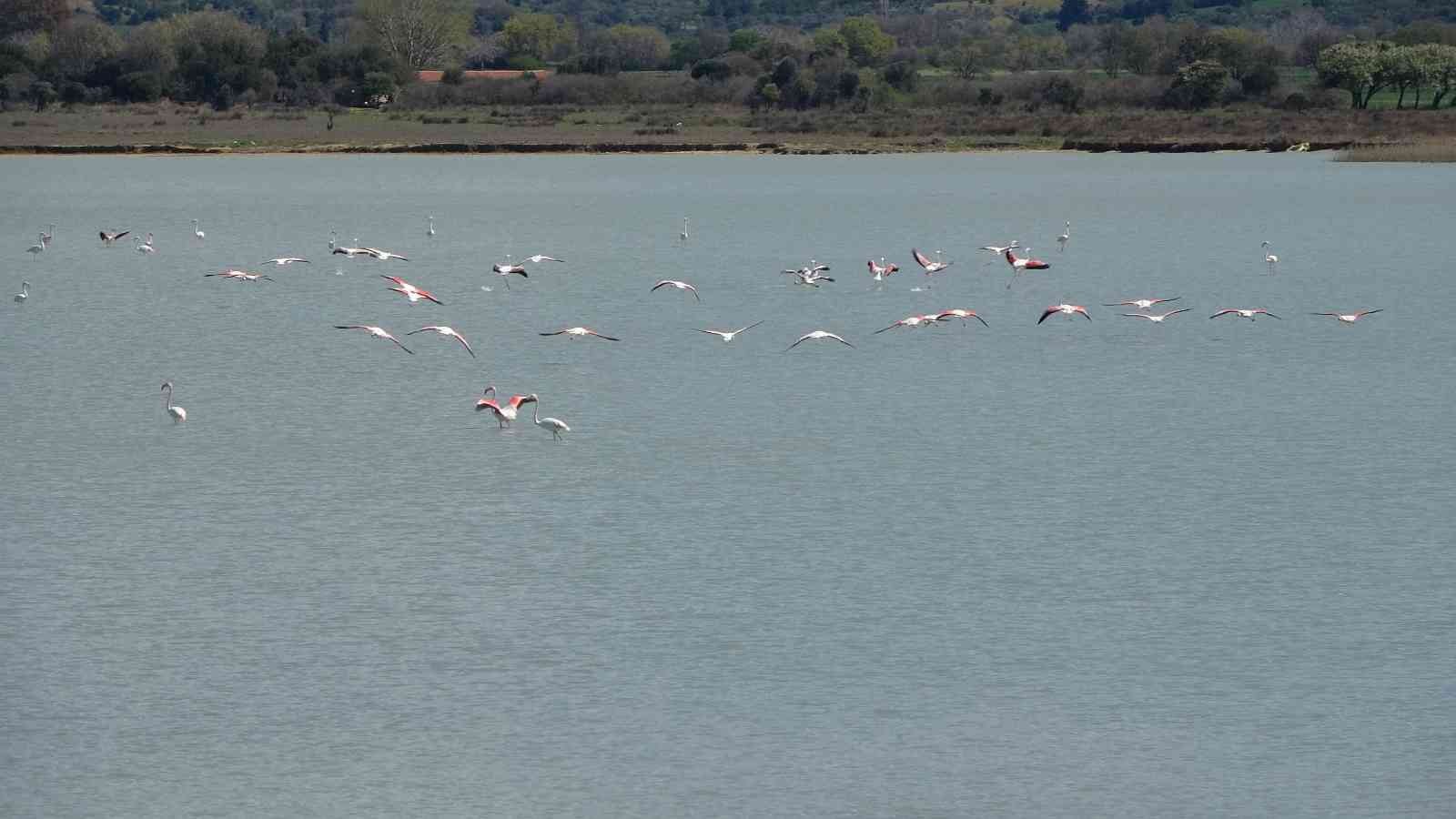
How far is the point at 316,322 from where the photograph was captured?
96.8 feet

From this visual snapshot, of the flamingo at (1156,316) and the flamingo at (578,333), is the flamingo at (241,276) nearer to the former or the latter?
the flamingo at (578,333)

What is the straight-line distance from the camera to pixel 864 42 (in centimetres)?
13275

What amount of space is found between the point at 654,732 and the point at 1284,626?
404cm

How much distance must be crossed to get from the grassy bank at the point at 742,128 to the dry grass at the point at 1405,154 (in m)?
1.73

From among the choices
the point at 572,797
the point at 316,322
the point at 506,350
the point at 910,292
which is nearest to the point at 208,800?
the point at 572,797

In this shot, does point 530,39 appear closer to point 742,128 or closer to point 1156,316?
point 742,128

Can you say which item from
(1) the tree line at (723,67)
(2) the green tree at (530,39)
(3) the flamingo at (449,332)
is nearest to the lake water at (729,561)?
(3) the flamingo at (449,332)

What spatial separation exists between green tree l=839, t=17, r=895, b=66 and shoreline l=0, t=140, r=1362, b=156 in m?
43.8

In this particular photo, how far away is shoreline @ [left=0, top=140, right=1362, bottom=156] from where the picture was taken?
7756 cm

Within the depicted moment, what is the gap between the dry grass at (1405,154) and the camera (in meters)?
71.2

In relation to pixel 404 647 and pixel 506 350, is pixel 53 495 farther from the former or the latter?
pixel 506 350

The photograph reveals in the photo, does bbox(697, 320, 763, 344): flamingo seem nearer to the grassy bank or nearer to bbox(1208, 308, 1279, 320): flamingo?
bbox(1208, 308, 1279, 320): flamingo

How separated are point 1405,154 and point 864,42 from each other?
64.4 meters

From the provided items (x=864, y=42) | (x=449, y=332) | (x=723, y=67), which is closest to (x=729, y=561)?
(x=449, y=332)
